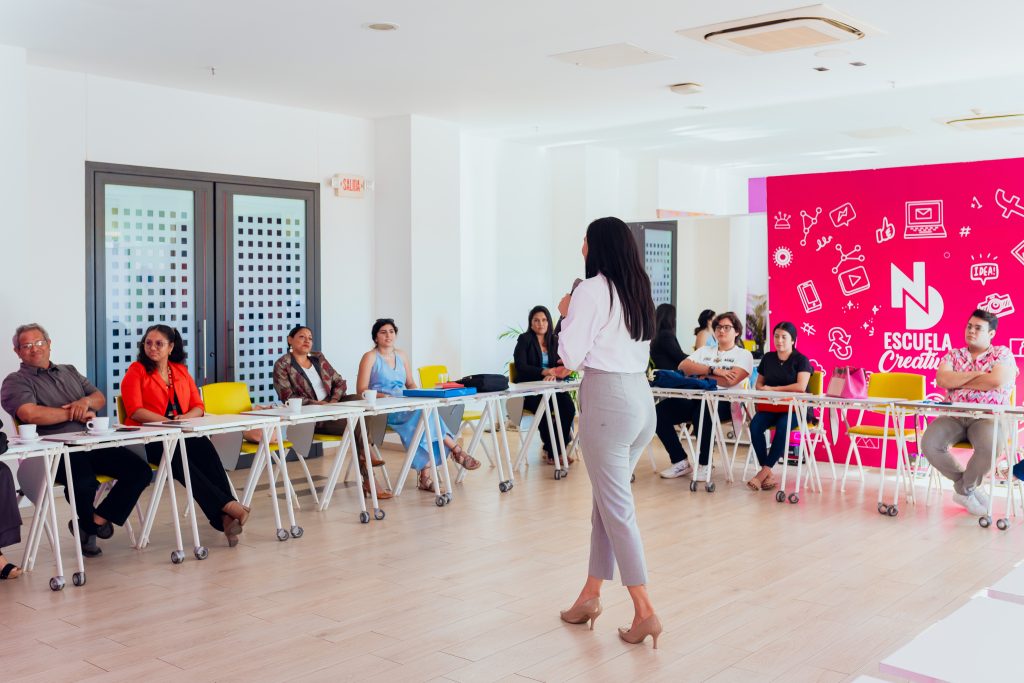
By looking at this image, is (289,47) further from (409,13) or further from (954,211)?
(954,211)

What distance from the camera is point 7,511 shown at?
202 inches

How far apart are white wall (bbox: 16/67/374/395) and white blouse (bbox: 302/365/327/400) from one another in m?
1.76

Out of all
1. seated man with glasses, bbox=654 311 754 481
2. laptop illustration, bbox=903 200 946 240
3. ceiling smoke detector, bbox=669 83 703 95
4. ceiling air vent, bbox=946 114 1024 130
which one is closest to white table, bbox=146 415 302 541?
seated man with glasses, bbox=654 311 754 481

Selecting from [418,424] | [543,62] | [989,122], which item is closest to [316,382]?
[418,424]

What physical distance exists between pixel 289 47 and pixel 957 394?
5040mm

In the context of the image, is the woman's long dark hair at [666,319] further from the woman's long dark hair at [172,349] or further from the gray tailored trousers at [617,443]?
the gray tailored trousers at [617,443]

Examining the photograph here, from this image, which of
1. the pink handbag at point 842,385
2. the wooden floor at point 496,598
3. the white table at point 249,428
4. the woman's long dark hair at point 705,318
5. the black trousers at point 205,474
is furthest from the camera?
the woman's long dark hair at point 705,318

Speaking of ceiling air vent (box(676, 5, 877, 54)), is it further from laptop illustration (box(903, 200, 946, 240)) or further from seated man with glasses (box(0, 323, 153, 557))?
seated man with glasses (box(0, 323, 153, 557))

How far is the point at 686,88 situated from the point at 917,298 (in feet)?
8.27

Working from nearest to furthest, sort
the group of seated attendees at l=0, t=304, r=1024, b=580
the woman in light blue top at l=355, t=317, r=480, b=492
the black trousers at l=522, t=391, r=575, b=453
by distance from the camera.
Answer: the group of seated attendees at l=0, t=304, r=1024, b=580, the woman in light blue top at l=355, t=317, r=480, b=492, the black trousers at l=522, t=391, r=575, b=453

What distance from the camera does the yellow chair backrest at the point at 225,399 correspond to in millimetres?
6738

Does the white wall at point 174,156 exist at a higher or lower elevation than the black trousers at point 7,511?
higher

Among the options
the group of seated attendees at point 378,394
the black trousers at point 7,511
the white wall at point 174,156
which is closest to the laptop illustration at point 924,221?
the group of seated attendees at point 378,394

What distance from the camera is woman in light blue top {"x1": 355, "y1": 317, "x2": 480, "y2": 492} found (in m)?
7.43
